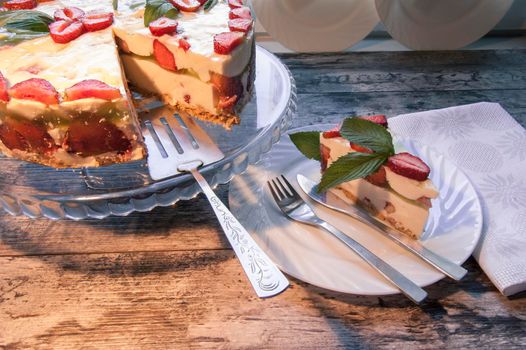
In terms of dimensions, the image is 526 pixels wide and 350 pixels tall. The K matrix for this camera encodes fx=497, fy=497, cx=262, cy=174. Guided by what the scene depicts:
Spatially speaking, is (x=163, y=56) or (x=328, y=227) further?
(x=163, y=56)

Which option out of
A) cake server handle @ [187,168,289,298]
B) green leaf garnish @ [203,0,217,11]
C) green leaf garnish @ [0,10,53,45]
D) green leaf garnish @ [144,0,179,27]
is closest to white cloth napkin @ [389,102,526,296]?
cake server handle @ [187,168,289,298]

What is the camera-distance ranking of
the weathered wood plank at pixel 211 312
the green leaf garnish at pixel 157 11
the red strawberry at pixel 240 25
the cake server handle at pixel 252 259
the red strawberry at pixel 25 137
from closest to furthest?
the cake server handle at pixel 252 259 → the weathered wood plank at pixel 211 312 → the red strawberry at pixel 25 137 → the red strawberry at pixel 240 25 → the green leaf garnish at pixel 157 11

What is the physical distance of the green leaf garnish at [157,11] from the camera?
1678mm

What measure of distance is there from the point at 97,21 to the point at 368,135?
3.28ft

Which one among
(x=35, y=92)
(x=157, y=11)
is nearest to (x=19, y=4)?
(x=157, y=11)

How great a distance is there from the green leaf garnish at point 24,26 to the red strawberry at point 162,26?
0.36 metres

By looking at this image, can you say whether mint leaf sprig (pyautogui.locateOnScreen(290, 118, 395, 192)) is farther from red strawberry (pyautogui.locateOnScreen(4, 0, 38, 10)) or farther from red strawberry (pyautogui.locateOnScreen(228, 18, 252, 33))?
red strawberry (pyautogui.locateOnScreen(4, 0, 38, 10))

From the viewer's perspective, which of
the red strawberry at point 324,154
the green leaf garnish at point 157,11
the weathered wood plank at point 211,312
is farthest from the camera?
the green leaf garnish at point 157,11

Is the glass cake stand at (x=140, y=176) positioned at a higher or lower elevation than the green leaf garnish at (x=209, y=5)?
lower

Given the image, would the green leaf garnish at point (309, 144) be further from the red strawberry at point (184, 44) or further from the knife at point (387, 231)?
the red strawberry at point (184, 44)

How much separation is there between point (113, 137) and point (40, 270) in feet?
1.32

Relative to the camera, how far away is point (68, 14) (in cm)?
174

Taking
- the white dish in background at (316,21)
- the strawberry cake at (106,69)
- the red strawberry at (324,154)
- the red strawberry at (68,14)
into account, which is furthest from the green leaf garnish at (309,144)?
the white dish in background at (316,21)

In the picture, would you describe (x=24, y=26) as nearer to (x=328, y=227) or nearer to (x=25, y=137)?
(x=25, y=137)
